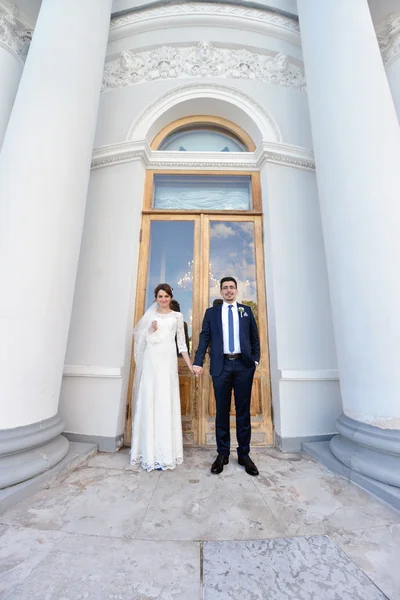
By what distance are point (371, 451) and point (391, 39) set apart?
6385 millimetres

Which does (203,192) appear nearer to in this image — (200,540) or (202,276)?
(202,276)

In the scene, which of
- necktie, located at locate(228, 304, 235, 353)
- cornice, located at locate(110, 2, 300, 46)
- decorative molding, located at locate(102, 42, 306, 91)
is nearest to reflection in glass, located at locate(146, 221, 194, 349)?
necktie, located at locate(228, 304, 235, 353)

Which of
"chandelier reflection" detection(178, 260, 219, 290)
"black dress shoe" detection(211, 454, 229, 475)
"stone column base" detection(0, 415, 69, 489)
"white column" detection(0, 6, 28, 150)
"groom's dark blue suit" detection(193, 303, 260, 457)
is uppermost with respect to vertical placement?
"white column" detection(0, 6, 28, 150)

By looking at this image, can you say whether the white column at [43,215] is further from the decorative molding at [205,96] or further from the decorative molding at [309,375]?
the decorative molding at [309,375]

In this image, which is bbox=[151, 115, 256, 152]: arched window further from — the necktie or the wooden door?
the necktie

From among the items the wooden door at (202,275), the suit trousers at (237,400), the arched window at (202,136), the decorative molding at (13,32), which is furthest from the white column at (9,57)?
the suit trousers at (237,400)

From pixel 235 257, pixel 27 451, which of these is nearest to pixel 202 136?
pixel 235 257

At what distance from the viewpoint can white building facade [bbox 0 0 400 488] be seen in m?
2.38

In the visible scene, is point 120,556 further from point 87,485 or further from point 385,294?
point 385,294

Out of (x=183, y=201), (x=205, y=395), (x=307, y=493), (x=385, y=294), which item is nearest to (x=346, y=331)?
(x=385, y=294)

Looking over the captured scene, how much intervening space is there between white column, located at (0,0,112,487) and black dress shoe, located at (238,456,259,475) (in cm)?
173

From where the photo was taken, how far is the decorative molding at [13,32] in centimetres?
420

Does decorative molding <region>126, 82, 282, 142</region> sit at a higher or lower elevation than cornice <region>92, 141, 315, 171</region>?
higher

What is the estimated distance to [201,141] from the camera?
15.3 feet
